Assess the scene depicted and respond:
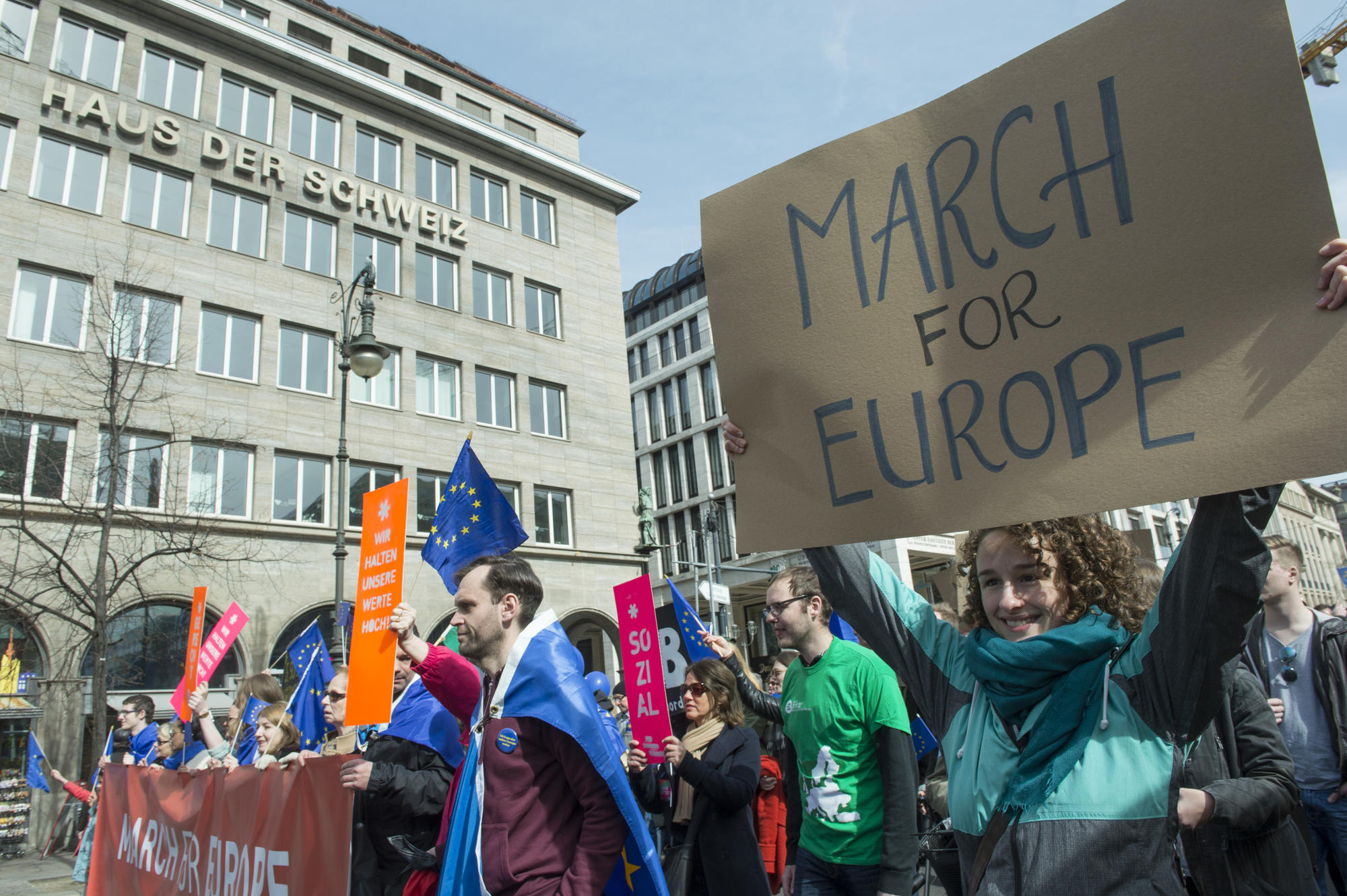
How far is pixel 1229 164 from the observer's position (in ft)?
6.16

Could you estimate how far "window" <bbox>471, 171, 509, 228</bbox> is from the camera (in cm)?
2961

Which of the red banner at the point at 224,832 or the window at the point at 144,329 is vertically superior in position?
the window at the point at 144,329

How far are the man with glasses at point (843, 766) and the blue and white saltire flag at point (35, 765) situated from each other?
14.7m

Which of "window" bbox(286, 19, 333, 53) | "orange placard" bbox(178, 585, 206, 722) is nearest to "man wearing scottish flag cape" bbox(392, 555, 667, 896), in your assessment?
"orange placard" bbox(178, 585, 206, 722)

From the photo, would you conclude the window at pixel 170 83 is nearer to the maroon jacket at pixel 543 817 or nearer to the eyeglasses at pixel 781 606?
the eyeglasses at pixel 781 606

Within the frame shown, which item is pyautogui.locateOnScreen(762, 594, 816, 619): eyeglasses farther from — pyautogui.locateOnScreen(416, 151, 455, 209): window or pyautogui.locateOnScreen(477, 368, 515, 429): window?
pyautogui.locateOnScreen(416, 151, 455, 209): window

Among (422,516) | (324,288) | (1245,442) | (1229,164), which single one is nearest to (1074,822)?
(1245,442)

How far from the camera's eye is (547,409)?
95.0ft

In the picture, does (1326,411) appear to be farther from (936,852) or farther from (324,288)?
(324,288)

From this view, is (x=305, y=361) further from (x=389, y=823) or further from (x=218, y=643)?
(x=389, y=823)

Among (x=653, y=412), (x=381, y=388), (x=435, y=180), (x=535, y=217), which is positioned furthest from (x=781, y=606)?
(x=653, y=412)

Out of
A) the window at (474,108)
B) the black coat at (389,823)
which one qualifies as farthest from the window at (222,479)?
the black coat at (389,823)

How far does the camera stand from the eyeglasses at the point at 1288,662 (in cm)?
435

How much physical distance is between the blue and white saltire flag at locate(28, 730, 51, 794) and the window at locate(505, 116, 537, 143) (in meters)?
24.0
